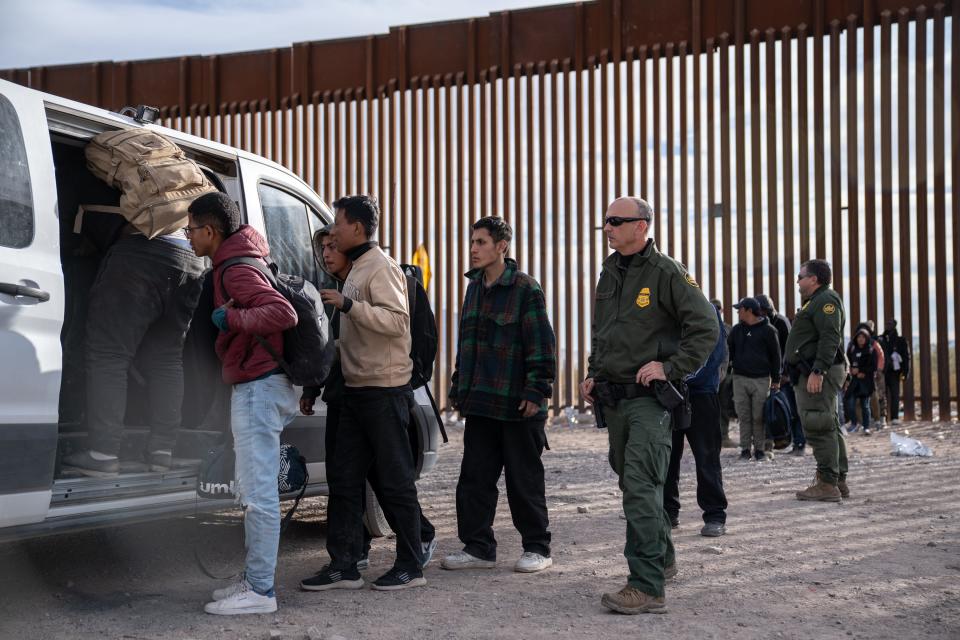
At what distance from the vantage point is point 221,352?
397 centimetres

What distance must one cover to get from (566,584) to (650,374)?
46.6 inches

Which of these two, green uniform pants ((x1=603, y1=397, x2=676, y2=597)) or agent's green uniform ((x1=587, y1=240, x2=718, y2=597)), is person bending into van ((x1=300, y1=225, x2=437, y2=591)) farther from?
green uniform pants ((x1=603, y1=397, x2=676, y2=597))

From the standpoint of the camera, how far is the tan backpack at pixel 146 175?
4.33 m

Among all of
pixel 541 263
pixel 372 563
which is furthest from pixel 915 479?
pixel 541 263

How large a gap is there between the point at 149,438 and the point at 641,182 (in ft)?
35.8

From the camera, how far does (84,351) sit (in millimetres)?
4465

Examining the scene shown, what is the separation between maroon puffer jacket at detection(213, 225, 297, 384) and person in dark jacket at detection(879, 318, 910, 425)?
11.3 metres

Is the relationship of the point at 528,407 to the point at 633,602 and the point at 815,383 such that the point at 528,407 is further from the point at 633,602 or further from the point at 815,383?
the point at 815,383

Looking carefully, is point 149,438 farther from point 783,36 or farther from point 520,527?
point 783,36

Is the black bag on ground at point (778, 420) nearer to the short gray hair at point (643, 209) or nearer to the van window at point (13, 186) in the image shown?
the short gray hair at point (643, 209)

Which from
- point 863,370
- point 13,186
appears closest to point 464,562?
point 13,186

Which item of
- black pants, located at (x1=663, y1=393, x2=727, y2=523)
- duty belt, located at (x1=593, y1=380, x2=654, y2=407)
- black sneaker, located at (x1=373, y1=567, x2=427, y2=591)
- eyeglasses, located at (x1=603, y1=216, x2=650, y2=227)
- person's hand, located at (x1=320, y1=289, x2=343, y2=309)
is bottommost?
black sneaker, located at (x1=373, y1=567, x2=427, y2=591)

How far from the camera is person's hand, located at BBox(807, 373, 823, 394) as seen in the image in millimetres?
6965

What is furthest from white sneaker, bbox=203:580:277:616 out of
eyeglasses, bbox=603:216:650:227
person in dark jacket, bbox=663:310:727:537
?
person in dark jacket, bbox=663:310:727:537
